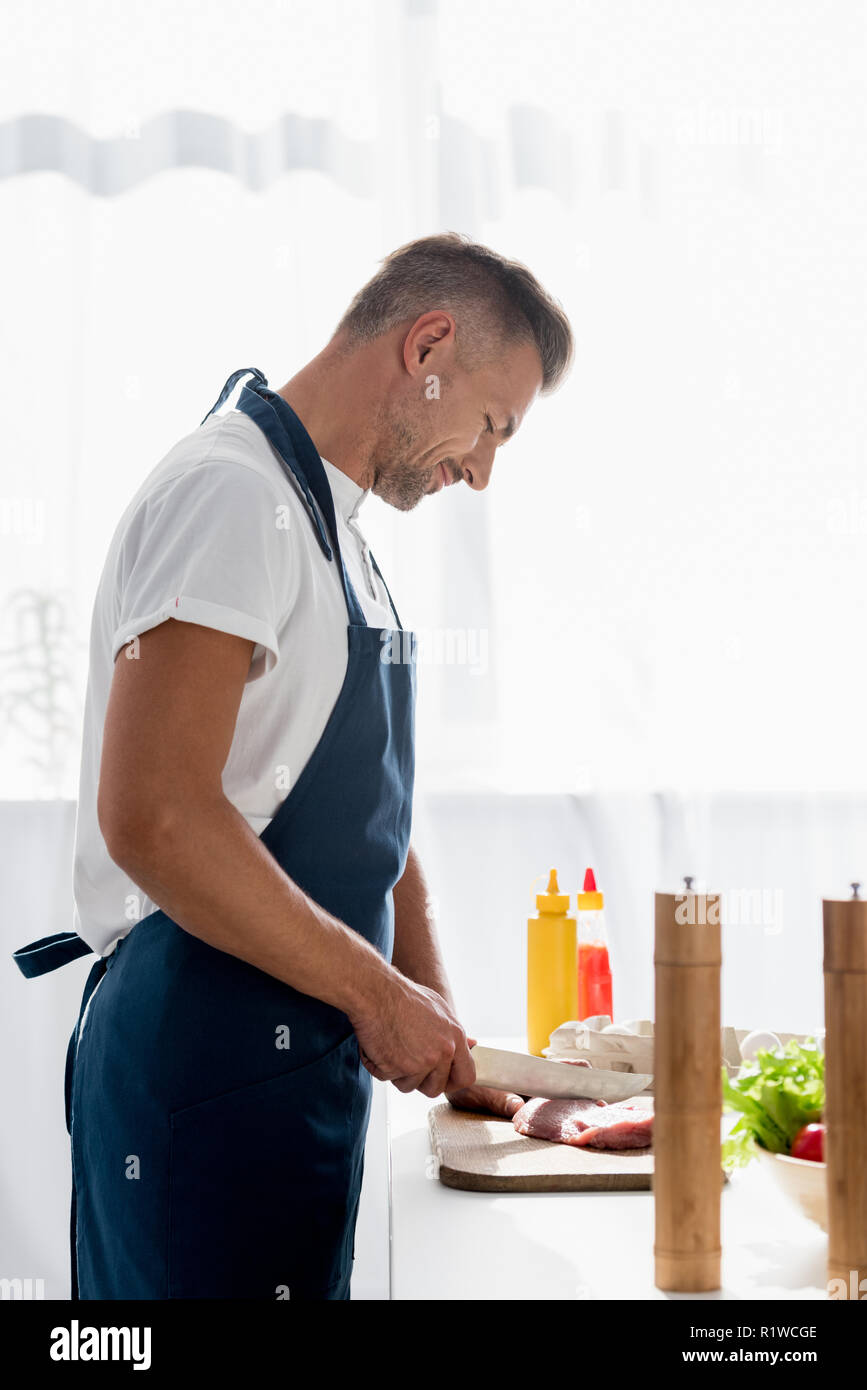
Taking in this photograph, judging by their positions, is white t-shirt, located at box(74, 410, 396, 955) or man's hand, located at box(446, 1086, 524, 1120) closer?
white t-shirt, located at box(74, 410, 396, 955)

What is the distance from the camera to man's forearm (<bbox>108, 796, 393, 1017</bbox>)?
848mm

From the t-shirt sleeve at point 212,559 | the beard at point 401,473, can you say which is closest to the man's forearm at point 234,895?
the t-shirt sleeve at point 212,559

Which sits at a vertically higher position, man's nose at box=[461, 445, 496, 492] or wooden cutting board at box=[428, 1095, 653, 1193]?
man's nose at box=[461, 445, 496, 492]

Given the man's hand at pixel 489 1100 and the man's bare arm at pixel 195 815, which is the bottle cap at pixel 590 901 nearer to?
the man's hand at pixel 489 1100

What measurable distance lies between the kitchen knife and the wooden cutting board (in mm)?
42

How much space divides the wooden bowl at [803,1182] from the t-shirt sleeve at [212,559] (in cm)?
50

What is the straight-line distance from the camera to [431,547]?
2.24 metres

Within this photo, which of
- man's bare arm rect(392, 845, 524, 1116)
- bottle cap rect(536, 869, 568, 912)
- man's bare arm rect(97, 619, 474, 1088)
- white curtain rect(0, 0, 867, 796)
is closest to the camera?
man's bare arm rect(97, 619, 474, 1088)

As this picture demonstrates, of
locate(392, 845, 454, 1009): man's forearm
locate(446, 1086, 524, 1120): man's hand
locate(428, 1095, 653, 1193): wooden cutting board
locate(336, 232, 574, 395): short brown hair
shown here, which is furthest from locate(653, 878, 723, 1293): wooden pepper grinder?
locate(336, 232, 574, 395): short brown hair

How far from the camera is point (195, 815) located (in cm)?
85

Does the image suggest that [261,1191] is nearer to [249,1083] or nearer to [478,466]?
[249,1083]

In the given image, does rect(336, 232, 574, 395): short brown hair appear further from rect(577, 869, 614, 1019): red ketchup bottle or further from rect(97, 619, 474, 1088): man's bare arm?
rect(577, 869, 614, 1019): red ketchup bottle

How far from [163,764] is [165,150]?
1809 millimetres
